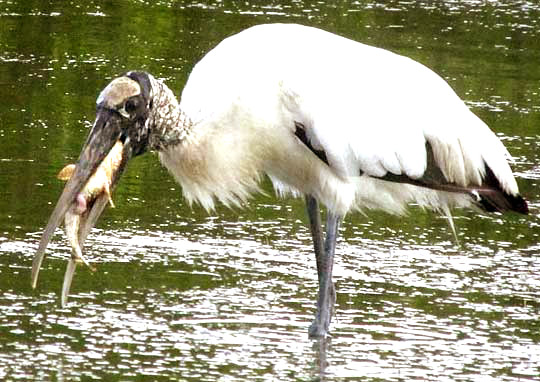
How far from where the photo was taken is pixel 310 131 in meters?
7.55

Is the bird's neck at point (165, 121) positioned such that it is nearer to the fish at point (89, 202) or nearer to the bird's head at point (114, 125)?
the bird's head at point (114, 125)

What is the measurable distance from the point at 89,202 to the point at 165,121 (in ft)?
1.63

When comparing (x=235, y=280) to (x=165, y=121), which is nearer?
(x=165, y=121)

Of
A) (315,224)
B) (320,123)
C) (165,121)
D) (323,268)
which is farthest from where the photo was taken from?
(315,224)

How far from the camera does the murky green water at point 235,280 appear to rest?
7.21 metres

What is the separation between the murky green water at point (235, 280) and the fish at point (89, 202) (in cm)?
35

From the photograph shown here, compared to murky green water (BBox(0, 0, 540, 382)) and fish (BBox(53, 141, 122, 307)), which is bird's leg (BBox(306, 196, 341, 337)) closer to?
murky green water (BBox(0, 0, 540, 382))

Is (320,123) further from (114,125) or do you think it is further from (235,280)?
Result: (235,280)

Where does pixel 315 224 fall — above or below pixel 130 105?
below

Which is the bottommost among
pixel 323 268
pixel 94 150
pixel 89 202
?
pixel 323 268

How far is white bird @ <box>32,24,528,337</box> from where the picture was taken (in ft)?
24.4

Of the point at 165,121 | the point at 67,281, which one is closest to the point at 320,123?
the point at 165,121

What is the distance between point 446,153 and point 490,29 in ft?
26.7

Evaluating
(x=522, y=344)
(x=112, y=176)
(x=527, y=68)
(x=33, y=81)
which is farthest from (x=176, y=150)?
(x=527, y=68)
